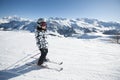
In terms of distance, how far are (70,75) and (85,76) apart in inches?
30.9

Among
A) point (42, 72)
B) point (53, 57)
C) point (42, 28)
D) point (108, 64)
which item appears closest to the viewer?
point (42, 72)

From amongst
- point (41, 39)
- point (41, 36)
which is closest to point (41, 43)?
point (41, 39)

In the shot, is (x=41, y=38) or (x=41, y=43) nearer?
(x=41, y=43)

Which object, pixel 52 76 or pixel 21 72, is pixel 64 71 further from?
pixel 21 72

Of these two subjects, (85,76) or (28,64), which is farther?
(28,64)

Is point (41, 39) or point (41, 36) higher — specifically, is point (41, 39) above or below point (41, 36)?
below

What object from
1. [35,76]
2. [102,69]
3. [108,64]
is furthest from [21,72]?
[108,64]

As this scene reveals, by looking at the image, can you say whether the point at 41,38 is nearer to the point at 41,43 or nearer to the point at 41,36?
the point at 41,36

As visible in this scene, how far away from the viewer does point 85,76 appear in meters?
7.18

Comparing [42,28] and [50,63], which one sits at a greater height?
[42,28]

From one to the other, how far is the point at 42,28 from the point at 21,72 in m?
2.81

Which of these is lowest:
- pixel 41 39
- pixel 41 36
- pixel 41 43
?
pixel 41 43

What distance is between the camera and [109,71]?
771cm

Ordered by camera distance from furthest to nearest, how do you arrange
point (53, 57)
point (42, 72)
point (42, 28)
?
point (53, 57) → point (42, 28) → point (42, 72)
